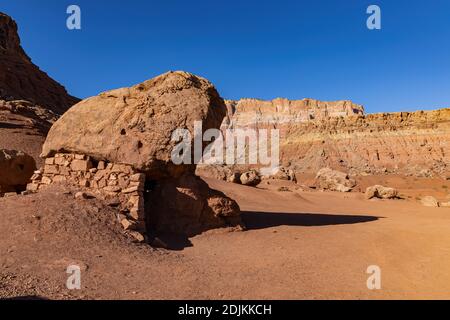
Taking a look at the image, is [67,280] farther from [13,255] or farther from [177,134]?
[177,134]

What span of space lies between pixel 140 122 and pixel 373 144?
52602 mm

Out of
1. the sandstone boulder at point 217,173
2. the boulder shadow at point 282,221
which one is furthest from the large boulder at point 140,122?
the sandstone boulder at point 217,173

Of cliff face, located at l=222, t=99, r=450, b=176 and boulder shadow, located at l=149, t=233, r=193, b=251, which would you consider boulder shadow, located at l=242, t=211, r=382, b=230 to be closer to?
boulder shadow, located at l=149, t=233, r=193, b=251

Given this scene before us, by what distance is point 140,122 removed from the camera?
27.6ft

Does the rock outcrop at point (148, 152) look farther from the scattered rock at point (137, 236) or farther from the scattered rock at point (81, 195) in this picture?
the scattered rock at point (137, 236)

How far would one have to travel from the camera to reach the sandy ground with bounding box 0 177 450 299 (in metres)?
4.55

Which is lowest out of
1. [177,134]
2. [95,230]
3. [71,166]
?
[95,230]

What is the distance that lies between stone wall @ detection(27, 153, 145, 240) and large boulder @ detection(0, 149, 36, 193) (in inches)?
116

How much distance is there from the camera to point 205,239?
25.8 ft

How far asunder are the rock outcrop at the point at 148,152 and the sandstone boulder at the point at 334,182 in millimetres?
18790

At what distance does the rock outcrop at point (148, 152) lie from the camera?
800 cm
